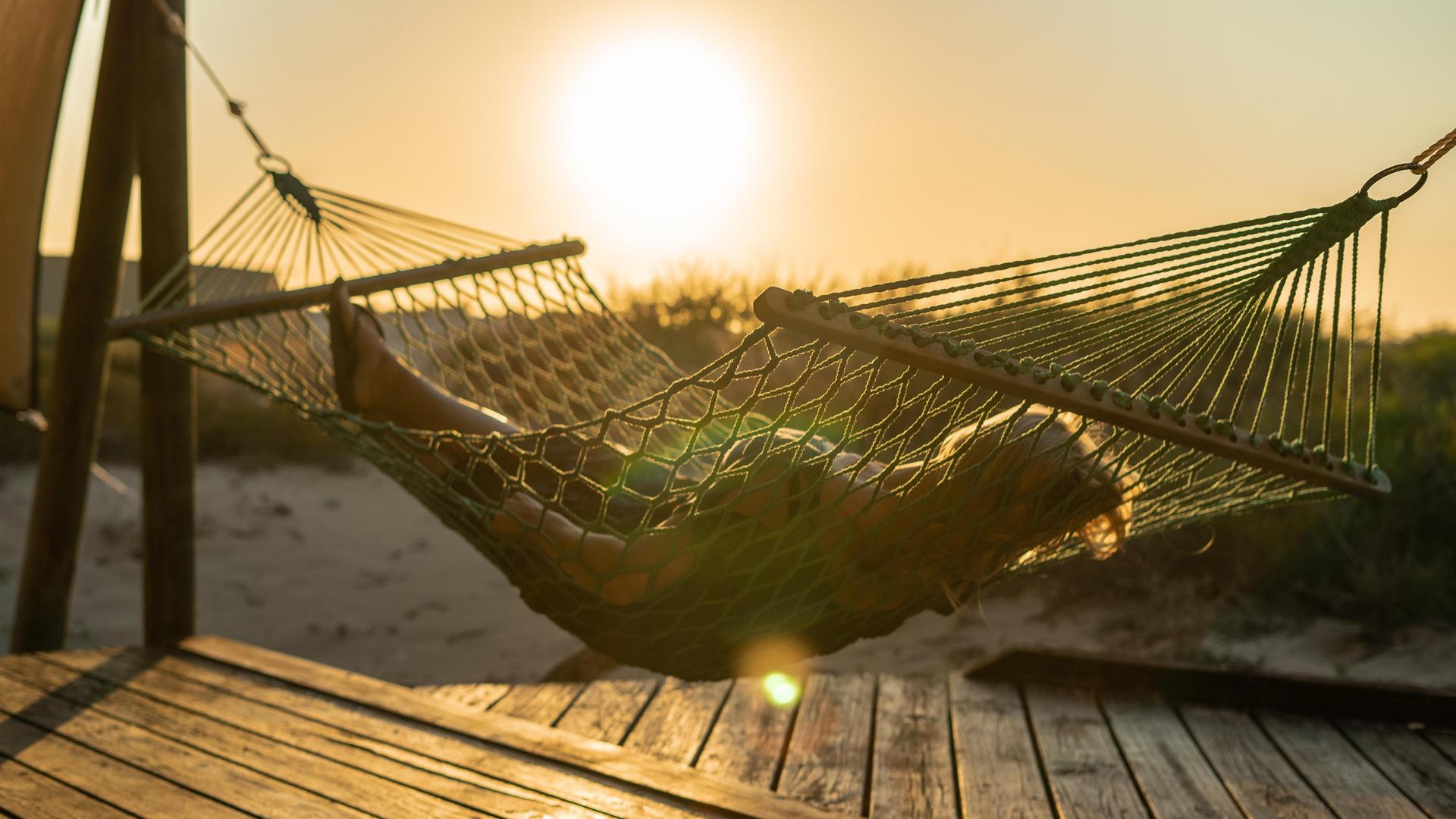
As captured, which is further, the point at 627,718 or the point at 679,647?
the point at 627,718

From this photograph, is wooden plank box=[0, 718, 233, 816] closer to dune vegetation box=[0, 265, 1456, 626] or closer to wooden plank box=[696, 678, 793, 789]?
wooden plank box=[696, 678, 793, 789]

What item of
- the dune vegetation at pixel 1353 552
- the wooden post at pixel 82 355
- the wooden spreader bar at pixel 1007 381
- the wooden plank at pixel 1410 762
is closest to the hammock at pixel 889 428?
the wooden spreader bar at pixel 1007 381

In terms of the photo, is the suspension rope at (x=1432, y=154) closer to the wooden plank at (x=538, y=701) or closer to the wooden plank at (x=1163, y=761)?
the wooden plank at (x=1163, y=761)

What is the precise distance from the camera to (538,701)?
1.93 metres

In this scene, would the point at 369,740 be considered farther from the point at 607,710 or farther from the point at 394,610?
the point at 394,610

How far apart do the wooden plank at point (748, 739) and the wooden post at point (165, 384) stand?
1.15 meters

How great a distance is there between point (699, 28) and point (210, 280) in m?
1.67

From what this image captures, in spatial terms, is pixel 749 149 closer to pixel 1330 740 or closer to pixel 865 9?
pixel 865 9

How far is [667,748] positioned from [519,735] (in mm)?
235

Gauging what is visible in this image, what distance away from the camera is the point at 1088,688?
6.59 ft

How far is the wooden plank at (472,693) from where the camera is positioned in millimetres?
1904

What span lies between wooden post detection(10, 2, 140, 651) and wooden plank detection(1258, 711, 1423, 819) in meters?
2.20

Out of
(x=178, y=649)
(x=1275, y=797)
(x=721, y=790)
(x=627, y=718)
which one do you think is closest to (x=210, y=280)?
(x=178, y=649)

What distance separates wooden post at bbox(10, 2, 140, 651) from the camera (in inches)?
78.9
